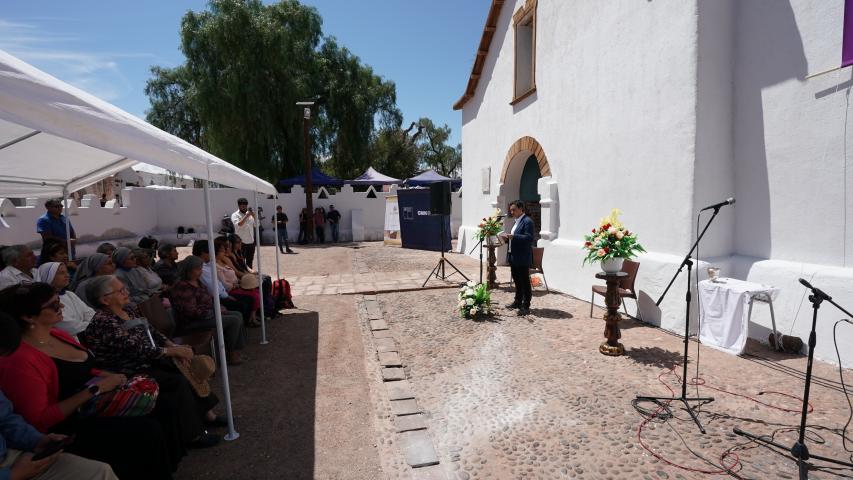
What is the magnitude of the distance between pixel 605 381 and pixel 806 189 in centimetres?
298

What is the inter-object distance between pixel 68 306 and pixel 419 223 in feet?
36.8

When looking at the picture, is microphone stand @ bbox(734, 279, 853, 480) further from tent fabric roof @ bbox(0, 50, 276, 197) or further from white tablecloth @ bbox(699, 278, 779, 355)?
tent fabric roof @ bbox(0, 50, 276, 197)

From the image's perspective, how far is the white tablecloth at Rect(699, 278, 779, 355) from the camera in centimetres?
443

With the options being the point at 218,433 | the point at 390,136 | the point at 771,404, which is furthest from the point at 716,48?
the point at 390,136

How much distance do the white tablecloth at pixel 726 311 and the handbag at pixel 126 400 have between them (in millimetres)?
5343

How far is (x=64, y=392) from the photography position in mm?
2396

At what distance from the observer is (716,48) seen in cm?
499

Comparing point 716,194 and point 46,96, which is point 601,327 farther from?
point 46,96

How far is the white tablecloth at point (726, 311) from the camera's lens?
4430 millimetres

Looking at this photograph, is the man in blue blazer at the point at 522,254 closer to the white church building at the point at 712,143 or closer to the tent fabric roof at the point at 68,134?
the white church building at the point at 712,143

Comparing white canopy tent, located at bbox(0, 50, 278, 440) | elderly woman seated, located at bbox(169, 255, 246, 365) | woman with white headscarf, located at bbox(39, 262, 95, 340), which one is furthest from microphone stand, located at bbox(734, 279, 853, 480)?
elderly woman seated, located at bbox(169, 255, 246, 365)

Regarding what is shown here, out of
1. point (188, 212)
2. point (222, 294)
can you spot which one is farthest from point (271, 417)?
point (188, 212)

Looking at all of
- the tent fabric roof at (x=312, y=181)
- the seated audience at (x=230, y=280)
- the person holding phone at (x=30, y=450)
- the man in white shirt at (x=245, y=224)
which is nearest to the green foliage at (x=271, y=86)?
the tent fabric roof at (x=312, y=181)

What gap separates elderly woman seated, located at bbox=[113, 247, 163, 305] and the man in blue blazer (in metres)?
4.68
